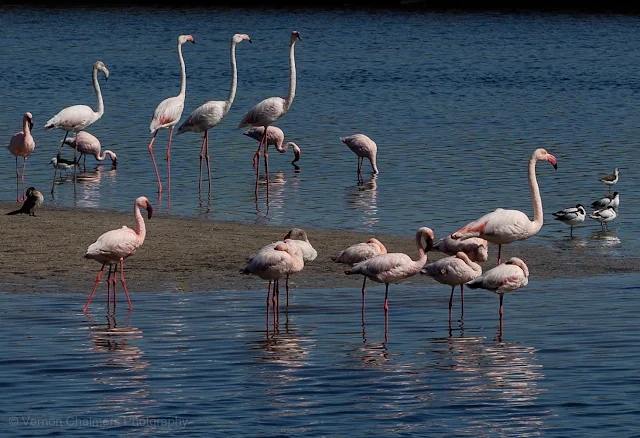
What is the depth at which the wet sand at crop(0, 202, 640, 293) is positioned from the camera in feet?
46.9

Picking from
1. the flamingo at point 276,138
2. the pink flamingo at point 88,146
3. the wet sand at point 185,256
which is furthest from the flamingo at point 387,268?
the pink flamingo at point 88,146

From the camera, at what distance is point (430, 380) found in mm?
10719

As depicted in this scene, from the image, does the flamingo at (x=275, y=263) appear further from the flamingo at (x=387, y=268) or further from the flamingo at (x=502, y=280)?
the flamingo at (x=502, y=280)

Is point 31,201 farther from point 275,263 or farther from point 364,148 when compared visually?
point 364,148

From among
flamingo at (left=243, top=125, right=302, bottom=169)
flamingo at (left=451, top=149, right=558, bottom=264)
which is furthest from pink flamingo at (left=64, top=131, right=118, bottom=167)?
flamingo at (left=451, top=149, right=558, bottom=264)

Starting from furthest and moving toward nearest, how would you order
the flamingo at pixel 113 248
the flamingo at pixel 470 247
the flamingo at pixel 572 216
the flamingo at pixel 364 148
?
the flamingo at pixel 364 148, the flamingo at pixel 572 216, the flamingo at pixel 470 247, the flamingo at pixel 113 248

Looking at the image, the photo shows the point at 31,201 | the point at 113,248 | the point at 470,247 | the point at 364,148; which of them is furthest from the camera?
the point at 364,148

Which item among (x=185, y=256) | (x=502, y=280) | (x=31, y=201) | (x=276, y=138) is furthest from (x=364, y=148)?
(x=502, y=280)

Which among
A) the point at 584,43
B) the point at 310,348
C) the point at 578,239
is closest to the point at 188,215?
the point at 578,239

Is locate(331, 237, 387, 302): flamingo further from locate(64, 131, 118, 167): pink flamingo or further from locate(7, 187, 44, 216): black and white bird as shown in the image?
locate(64, 131, 118, 167): pink flamingo

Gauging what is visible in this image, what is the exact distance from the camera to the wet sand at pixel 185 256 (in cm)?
1428

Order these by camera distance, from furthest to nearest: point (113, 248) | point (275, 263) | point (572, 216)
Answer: point (572, 216) < point (113, 248) < point (275, 263)

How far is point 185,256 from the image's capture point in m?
15.5

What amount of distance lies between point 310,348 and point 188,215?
811cm
